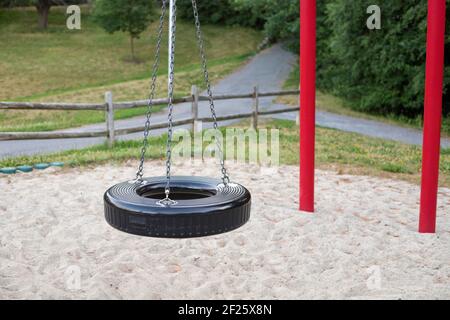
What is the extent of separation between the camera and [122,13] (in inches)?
1053

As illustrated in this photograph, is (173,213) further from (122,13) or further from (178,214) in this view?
(122,13)

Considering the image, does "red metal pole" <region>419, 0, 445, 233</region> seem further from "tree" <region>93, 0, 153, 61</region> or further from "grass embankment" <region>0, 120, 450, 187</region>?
"tree" <region>93, 0, 153, 61</region>

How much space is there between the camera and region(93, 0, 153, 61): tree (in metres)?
26.4

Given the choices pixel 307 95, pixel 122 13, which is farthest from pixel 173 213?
pixel 122 13

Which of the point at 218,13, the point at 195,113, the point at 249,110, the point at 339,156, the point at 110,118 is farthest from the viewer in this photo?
the point at 218,13

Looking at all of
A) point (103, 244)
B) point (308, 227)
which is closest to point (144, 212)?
point (103, 244)

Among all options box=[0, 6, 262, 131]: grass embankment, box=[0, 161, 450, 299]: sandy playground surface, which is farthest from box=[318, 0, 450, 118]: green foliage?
box=[0, 161, 450, 299]: sandy playground surface

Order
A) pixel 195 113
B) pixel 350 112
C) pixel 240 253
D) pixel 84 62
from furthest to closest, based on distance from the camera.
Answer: pixel 84 62 → pixel 350 112 → pixel 195 113 → pixel 240 253

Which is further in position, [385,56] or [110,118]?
[385,56]

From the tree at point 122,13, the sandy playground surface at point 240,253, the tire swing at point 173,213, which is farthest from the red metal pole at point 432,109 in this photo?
the tree at point 122,13

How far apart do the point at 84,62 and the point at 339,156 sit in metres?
20.2

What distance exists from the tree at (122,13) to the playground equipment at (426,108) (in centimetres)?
2155

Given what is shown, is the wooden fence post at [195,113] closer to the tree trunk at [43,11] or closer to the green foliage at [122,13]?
the green foliage at [122,13]
